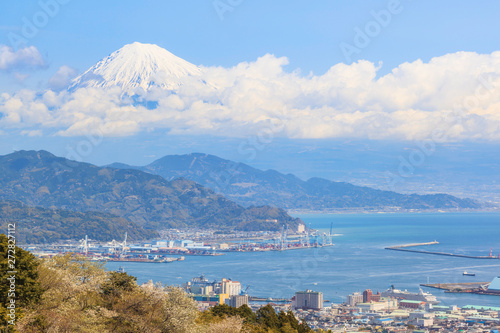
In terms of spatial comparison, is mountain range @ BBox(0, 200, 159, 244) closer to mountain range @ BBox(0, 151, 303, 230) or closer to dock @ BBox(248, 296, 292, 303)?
mountain range @ BBox(0, 151, 303, 230)

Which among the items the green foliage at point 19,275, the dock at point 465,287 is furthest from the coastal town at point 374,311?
the green foliage at point 19,275

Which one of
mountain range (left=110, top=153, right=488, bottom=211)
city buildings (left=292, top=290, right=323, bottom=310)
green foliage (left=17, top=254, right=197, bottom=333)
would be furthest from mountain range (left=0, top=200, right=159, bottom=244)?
mountain range (left=110, top=153, right=488, bottom=211)

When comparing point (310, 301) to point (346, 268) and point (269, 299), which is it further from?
point (346, 268)

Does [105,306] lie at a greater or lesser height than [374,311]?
greater

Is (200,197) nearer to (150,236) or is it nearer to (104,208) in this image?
(104,208)

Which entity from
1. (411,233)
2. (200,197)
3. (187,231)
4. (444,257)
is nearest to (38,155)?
(200,197)

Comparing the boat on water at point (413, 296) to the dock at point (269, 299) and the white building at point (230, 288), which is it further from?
the white building at point (230, 288)

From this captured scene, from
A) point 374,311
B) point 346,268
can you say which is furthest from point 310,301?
point 346,268
